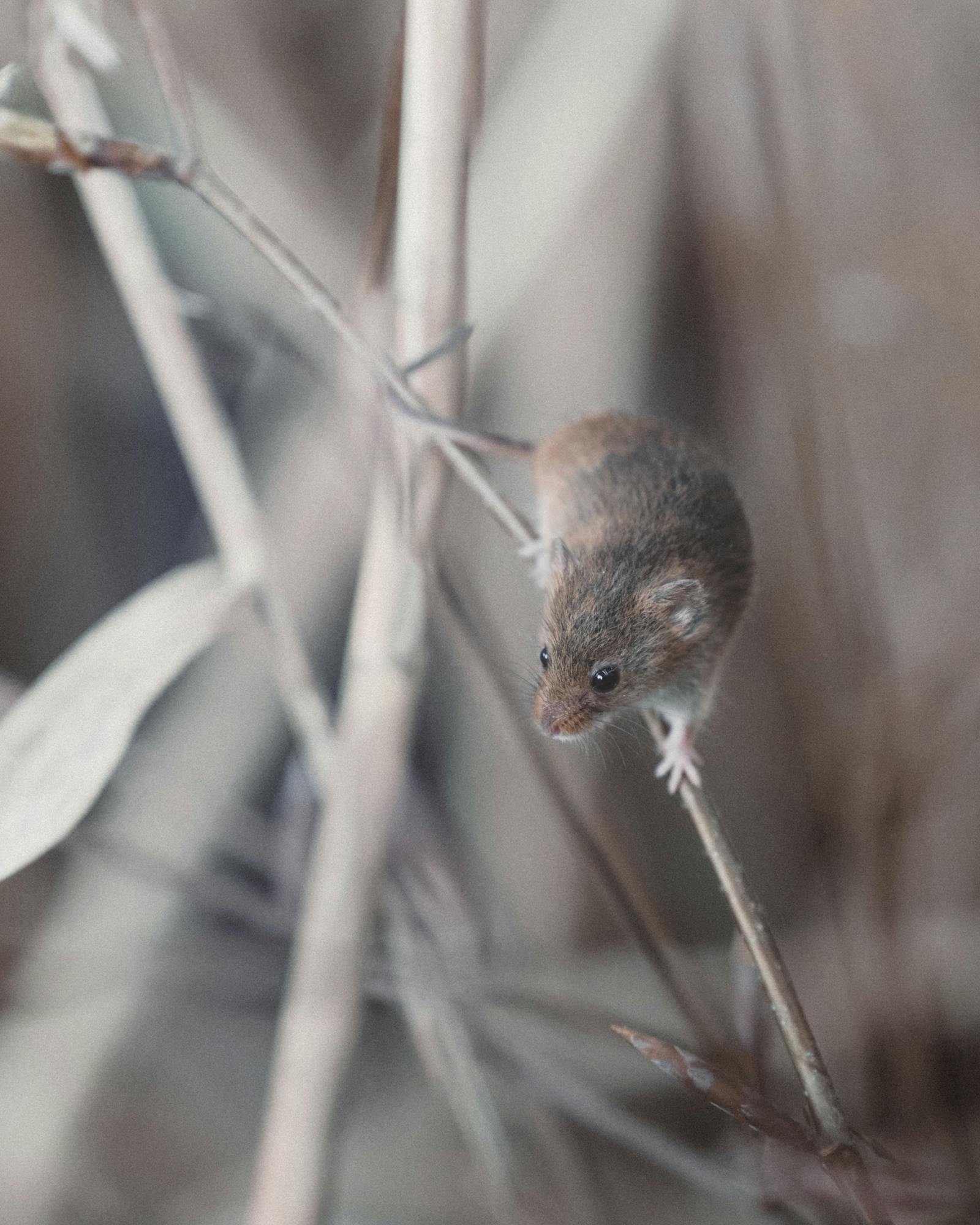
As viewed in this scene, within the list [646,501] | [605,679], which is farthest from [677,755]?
[646,501]

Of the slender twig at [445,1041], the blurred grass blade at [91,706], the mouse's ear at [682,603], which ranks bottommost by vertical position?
the slender twig at [445,1041]

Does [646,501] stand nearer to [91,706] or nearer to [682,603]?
[682,603]

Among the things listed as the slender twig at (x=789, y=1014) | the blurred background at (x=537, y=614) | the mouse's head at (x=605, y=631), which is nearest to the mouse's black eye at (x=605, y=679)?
the mouse's head at (x=605, y=631)

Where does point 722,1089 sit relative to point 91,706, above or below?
below

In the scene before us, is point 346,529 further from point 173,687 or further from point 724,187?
point 724,187

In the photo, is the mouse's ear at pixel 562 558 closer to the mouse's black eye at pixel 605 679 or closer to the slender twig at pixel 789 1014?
the mouse's black eye at pixel 605 679

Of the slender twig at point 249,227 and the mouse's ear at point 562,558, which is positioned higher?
the slender twig at point 249,227
